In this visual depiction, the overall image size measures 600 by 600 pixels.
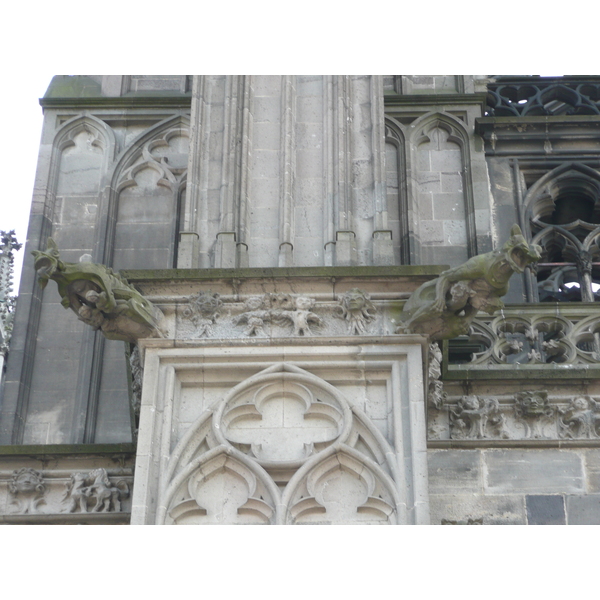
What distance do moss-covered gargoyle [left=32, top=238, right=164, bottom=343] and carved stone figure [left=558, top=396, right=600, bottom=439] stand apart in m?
3.58

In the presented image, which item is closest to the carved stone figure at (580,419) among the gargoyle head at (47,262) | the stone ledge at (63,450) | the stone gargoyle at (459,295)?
the stone gargoyle at (459,295)

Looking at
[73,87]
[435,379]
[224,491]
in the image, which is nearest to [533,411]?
[435,379]

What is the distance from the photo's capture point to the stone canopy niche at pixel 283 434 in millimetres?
12008

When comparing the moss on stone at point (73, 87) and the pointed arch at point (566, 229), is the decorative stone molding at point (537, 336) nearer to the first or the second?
the pointed arch at point (566, 229)

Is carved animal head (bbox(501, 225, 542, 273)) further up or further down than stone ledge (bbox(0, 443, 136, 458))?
further up

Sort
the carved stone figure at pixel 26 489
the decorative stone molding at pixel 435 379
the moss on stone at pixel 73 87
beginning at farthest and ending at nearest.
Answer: the moss on stone at pixel 73 87 < the carved stone figure at pixel 26 489 < the decorative stone molding at pixel 435 379

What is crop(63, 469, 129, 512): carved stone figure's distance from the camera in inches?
555

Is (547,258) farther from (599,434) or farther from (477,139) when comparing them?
(599,434)

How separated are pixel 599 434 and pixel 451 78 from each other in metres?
5.31

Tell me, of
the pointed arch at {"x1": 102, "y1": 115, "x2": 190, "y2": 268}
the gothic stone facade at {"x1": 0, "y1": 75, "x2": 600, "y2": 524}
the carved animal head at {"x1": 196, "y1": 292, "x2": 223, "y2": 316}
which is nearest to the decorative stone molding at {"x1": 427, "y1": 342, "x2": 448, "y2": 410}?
the gothic stone facade at {"x1": 0, "y1": 75, "x2": 600, "y2": 524}

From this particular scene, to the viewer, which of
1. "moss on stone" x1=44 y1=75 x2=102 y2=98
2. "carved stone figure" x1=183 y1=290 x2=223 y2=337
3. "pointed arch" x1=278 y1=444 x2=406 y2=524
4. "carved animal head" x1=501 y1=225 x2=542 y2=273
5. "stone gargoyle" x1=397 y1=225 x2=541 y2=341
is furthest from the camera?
"moss on stone" x1=44 y1=75 x2=102 y2=98

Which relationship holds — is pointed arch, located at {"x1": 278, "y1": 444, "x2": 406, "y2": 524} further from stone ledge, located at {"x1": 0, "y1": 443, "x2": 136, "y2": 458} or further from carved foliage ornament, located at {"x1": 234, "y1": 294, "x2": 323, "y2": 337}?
stone ledge, located at {"x1": 0, "y1": 443, "x2": 136, "y2": 458}

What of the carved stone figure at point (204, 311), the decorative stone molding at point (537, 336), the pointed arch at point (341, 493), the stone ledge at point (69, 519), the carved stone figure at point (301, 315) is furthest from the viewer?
the decorative stone molding at point (537, 336)

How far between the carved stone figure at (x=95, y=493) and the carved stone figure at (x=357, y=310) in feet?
8.53
